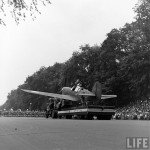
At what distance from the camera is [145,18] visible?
62938 millimetres

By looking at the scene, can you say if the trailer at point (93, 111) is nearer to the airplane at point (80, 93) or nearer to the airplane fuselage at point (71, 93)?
the airplane at point (80, 93)

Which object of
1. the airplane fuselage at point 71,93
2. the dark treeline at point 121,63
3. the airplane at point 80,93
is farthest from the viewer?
the dark treeline at point 121,63

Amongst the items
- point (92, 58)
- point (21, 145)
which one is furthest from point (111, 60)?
point (21, 145)

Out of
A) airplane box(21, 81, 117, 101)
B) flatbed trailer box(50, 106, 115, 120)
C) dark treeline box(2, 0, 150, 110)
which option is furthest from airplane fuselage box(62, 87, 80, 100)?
dark treeline box(2, 0, 150, 110)

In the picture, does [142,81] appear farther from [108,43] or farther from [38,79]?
[38,79]

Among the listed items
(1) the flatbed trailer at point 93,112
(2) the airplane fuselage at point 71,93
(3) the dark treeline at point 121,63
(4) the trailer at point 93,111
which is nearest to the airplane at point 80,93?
(2) the airplane fuselage at point 71,93

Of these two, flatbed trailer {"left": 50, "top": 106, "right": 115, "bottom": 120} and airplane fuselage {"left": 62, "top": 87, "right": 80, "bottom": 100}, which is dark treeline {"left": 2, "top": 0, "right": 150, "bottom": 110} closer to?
airplane fuselage {"left": 62, "top": 87, "right": 80, "bottom": 100}

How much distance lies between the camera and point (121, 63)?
68875 millimetres

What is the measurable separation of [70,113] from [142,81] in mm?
22707

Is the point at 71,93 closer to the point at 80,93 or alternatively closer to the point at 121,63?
the point at 80,93

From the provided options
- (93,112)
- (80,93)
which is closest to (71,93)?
(80,93)

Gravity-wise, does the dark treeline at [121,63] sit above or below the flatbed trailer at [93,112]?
above

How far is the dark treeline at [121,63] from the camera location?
6266 cm

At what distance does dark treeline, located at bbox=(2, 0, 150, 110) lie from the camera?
62.7 metres
